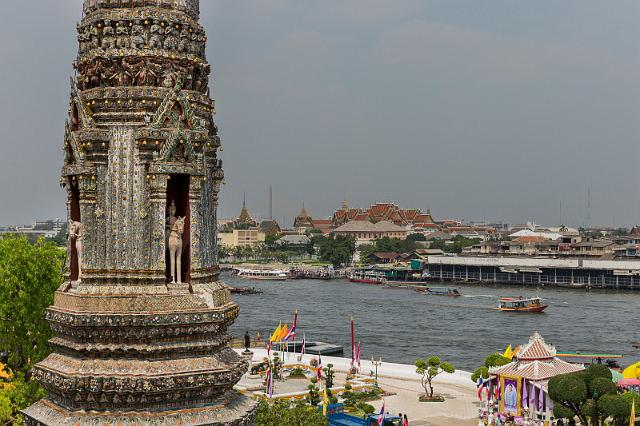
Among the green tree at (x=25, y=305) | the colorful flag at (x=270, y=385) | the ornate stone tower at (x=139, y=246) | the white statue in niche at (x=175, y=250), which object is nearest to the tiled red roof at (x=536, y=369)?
the colorful flag at (x=270, y=385)

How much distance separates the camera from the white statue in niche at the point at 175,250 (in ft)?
32.1

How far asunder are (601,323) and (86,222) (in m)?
67.0

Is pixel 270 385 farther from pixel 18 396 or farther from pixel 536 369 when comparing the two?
pixel 18 396

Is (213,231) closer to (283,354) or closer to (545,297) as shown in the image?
(283,354)

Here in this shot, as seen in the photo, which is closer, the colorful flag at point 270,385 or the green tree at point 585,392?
the green tree at point 585,392

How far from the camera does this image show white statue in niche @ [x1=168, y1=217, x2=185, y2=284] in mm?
9797

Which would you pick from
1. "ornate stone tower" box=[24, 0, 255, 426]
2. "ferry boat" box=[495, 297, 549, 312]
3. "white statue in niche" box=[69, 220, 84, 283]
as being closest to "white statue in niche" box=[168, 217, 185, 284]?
"ornate stone tower" box=[24, 0, 255, 426]

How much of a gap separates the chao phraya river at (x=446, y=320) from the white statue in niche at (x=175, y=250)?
40.3 m

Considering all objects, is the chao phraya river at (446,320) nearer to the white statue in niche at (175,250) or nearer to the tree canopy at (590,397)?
the tree canopy at (590,397)

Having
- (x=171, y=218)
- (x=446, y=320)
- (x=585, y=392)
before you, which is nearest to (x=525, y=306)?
(x=446, y=320)

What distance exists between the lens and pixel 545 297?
98.8 metres

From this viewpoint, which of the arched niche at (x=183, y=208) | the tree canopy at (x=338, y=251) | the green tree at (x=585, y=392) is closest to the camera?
the arched niche at (x=183, y=208)

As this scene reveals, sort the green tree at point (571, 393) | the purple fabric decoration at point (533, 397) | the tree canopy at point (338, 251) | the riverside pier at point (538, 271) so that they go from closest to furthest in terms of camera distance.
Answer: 1. the green tree at point (571, 393)
2. the purple fabric decoration at point (533, 397)
3. the riverside pier at point (538, 271)
4. the tree canopy at point (338, 251)

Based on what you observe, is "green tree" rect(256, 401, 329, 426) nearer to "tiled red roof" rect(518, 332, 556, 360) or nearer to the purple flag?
the purple flag
